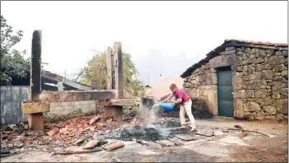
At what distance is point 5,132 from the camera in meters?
6.50

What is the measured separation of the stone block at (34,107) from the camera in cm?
606

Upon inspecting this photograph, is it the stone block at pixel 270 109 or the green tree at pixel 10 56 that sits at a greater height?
the green tree at pixel 10 56

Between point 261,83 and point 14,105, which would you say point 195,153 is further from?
point 14,105

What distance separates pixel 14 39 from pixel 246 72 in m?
8.14

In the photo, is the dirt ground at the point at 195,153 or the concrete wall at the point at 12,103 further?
the concrete wall at the point at 12,103

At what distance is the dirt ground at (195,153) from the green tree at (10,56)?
386cm

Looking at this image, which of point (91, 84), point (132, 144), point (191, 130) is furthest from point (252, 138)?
point (91, 84)

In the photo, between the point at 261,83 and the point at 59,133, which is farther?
the point at 261,83

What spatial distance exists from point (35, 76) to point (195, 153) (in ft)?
13.9

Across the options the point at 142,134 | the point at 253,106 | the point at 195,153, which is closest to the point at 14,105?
the point at 142,134

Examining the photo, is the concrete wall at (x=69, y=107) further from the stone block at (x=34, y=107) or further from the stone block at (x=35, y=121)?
the stone block at (x=34, y=107)

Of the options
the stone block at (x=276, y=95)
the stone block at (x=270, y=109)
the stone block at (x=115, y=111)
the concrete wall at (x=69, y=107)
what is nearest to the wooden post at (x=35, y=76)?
the stone block at (x=115, y=111)

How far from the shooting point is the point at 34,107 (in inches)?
241

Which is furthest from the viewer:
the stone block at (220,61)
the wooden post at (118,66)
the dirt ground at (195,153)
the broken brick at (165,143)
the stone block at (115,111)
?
the stone block at (220,61)
